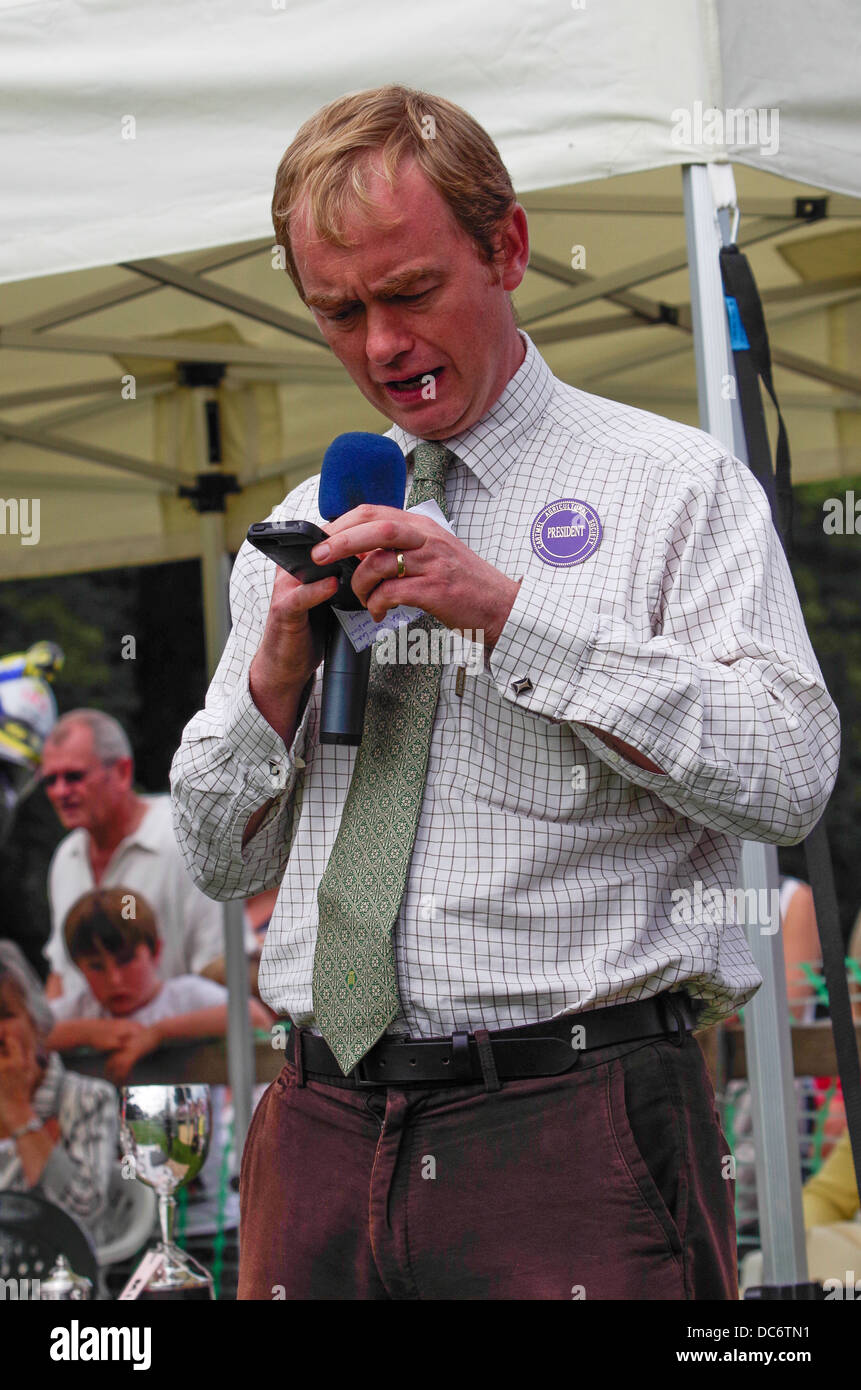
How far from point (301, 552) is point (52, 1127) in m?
4.21

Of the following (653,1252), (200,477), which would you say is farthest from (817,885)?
(200,477)

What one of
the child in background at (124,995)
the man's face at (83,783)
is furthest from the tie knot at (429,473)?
the man's face at (83,783)

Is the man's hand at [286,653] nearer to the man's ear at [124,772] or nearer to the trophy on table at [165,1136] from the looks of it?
the trophy on table at [165,1136]

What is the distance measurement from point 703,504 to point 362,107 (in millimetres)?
559

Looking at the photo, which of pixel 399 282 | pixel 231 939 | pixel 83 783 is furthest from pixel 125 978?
pixel 399 282

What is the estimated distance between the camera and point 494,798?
60.5 inches

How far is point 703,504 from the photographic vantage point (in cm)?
155

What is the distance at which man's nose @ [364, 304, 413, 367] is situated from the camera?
155cm

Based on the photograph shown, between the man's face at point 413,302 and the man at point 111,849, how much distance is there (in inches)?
161

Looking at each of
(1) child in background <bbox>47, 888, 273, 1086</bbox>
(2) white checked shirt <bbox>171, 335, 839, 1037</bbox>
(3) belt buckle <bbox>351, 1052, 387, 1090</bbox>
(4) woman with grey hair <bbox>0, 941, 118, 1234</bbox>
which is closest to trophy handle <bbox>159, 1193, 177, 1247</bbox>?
(2) white checked shirt <bbox>171, 335, 839, 1037</bbox>

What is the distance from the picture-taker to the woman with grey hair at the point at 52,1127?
16.2ft

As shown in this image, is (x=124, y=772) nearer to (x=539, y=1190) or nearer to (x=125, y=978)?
(x=125, y=978)

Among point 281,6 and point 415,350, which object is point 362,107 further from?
point 281,6
